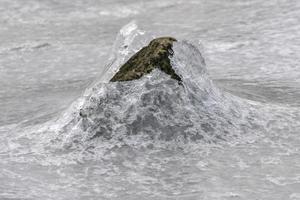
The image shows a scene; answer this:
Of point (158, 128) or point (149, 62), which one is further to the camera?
point (149, 62)

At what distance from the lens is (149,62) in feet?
14.7

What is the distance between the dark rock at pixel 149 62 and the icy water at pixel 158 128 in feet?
0.17

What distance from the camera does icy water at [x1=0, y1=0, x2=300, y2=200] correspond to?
12.1 feet

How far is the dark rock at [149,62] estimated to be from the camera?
4.45 meters

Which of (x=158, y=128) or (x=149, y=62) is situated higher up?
(x=149, y=62)

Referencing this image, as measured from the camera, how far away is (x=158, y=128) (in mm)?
4305

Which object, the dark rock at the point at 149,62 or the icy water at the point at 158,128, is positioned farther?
the dark rock at the point at 149,62

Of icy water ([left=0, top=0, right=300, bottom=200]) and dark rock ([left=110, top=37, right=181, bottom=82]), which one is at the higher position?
dark rock ([left=110, top=37, right=181, bottom=82])

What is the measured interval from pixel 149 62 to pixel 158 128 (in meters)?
0.42

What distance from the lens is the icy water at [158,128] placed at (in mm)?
3674

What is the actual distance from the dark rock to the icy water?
0.17 ft

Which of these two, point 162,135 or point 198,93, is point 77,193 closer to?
point 162,135

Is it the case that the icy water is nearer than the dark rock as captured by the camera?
Yes

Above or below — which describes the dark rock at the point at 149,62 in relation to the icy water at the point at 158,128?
above
